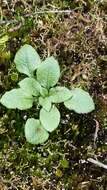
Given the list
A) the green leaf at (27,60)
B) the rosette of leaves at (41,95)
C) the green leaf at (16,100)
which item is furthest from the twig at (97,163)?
the green leaf at (27,60)

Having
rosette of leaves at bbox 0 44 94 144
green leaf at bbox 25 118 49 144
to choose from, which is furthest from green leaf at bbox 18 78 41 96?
green leaf at bbox 25 118 49 144

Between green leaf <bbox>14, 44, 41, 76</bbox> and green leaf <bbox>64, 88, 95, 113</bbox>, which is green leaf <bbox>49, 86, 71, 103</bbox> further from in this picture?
green leaf <bbox>14, 44, 41, 76</bbox>

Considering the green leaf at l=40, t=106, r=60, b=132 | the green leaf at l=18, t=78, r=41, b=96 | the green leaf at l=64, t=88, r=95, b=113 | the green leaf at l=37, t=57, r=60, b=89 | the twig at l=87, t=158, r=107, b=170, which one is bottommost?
the twig at l=87, t=158, r=107, b=170

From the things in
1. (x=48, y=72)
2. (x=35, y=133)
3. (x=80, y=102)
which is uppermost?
(x=48, y=72)

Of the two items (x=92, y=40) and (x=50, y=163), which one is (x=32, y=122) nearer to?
(x=50, y=163)

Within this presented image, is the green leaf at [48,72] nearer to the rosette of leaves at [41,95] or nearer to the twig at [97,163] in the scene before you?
the rosette of leaves at [41,95]

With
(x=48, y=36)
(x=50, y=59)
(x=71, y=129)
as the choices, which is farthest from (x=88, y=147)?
(x=48, y=36)

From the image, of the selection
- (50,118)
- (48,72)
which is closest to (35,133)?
(50,118)

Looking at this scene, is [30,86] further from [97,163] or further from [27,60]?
[97,163]
